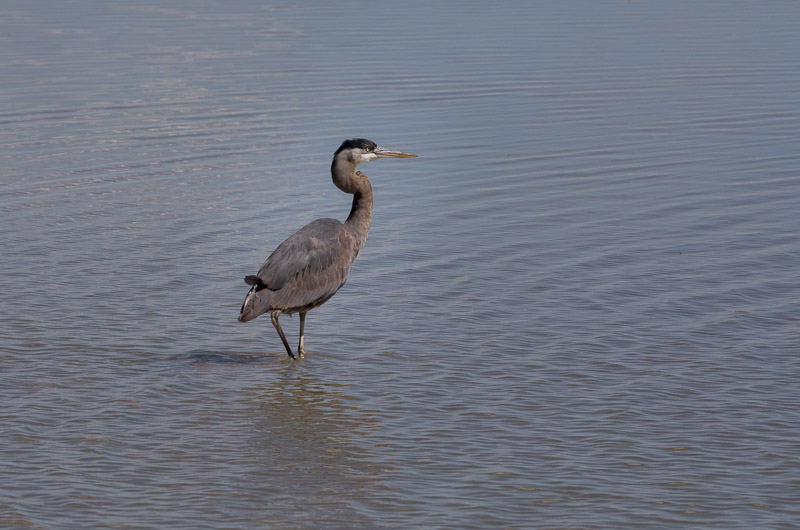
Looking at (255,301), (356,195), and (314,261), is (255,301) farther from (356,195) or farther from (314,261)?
(356,195)

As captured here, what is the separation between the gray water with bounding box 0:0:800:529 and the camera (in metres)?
7.38

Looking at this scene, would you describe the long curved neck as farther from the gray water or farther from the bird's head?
the gray water

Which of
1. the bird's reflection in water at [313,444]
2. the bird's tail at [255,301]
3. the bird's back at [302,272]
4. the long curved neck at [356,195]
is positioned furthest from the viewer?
the long curved neck at [356,195]

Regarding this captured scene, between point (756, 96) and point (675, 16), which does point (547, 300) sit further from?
point (675, 16)

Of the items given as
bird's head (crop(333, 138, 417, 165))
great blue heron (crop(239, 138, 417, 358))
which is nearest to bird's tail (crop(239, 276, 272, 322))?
great blue heron (crop(239, 138, 417, 358))

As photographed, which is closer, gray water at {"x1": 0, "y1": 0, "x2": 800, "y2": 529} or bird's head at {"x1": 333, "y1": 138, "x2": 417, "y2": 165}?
gray water at {"x1": 0, "y1": 0, "x2": 800, "y2": 529}

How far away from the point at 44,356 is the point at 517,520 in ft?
16.4

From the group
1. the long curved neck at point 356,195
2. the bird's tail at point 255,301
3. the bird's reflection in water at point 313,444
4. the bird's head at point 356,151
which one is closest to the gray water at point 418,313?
the bird's reflection in water at point 313,444

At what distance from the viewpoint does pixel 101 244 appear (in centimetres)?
1399

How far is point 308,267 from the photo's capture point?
10.1m

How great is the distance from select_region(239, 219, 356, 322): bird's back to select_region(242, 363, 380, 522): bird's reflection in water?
616mm

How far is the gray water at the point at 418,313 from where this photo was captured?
7383 millimetres

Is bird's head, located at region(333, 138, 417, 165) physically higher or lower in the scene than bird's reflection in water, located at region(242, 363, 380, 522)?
higher

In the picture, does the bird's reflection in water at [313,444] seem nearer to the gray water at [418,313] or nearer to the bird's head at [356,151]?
the gray water at [418,313]
